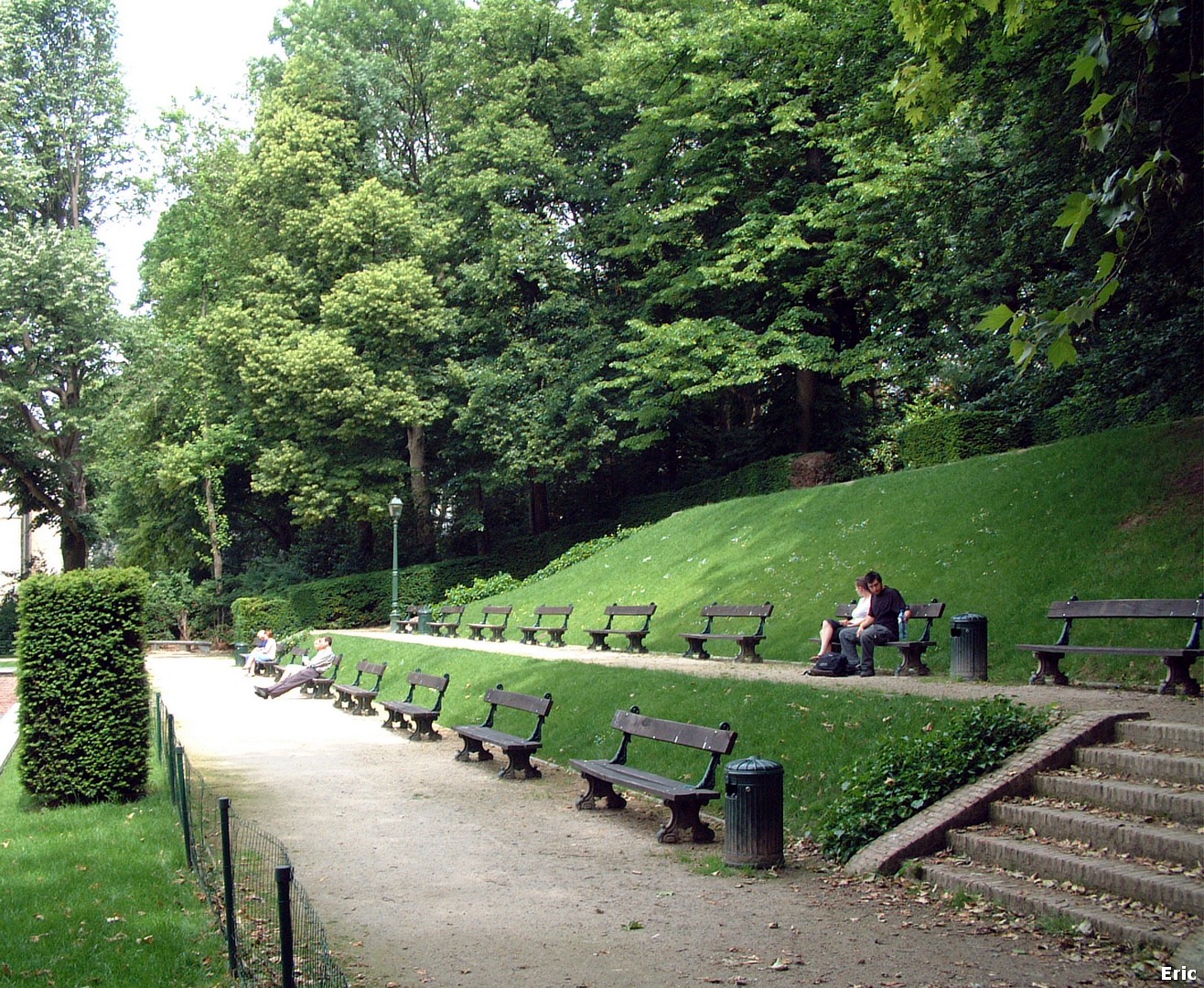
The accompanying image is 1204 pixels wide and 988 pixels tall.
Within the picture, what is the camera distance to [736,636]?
16938 mm

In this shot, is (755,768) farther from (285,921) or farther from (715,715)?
(285,921)

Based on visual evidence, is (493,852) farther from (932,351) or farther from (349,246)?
(349,246)

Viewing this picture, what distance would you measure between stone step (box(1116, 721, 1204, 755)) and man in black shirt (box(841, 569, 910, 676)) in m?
4.93

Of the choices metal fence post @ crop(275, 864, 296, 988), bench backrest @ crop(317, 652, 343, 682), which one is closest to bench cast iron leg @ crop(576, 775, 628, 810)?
metal fence post @ crop(275, 864, 296, 988)

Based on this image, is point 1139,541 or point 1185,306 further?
point 1185,306

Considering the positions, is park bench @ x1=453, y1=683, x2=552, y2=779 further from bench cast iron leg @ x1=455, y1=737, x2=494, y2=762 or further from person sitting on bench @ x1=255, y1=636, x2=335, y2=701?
person sitting on bench @ x1=255, y1=636, x2=335, y2=701

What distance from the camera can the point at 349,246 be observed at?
3747 centimetres

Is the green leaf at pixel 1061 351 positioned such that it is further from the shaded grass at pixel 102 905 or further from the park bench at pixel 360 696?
the park bench at pixel 360 696

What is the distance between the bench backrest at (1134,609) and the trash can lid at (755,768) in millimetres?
5213

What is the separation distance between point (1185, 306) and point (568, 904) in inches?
569

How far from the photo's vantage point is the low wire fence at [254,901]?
506 centimetres

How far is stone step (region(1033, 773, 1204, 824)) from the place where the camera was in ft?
23.3

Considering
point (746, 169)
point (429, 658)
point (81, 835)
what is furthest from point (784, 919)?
point (746, 169)

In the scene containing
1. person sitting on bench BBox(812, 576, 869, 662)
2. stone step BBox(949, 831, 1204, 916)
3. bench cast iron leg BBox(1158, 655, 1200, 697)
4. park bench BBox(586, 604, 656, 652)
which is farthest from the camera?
park bench BBox(586, 604, 656, 652)
